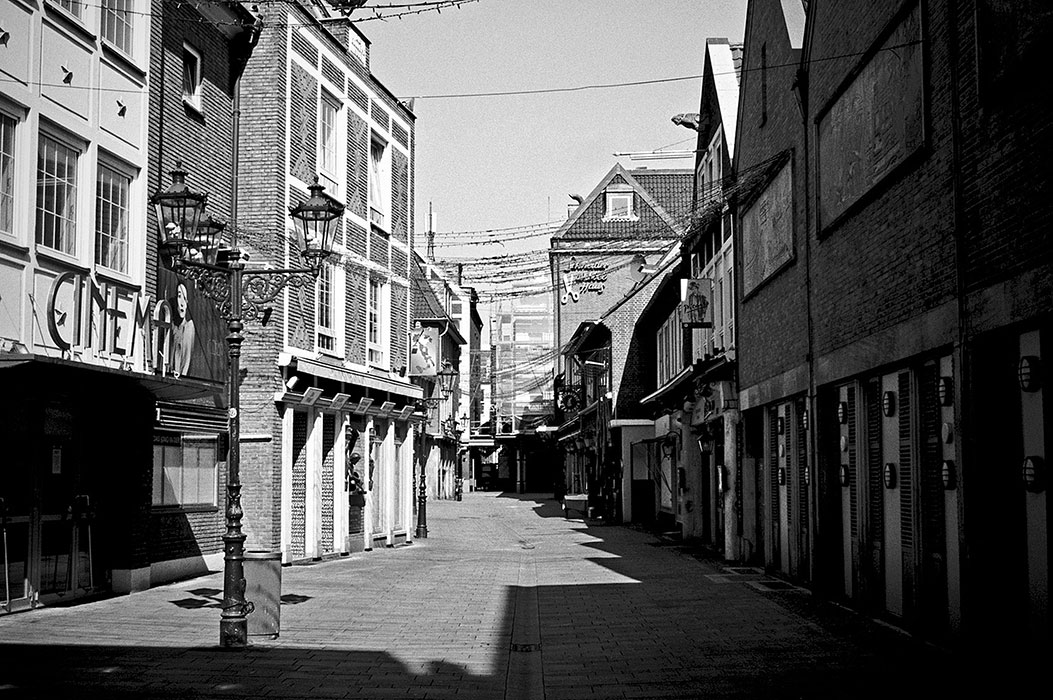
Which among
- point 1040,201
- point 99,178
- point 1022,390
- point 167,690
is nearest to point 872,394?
point 1022,390

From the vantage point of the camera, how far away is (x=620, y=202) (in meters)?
61.6

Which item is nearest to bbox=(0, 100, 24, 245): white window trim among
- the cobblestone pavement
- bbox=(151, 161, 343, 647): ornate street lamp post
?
bbox=(151, 161, 343, 647): ornate street lamp post

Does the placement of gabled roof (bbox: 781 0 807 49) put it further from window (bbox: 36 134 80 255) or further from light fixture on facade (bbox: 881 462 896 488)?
window (bbox: 36 134 80 255)

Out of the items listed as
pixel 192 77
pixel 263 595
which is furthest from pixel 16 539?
pixel 192 77

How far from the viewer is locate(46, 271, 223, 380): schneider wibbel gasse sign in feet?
47.1

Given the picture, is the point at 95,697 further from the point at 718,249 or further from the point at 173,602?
the point at 718,249

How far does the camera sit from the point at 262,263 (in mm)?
22125

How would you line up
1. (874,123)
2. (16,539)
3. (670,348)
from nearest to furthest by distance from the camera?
(874,123) → (16,539) → (670,348)

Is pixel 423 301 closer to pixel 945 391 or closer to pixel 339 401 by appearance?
pixel 339 401

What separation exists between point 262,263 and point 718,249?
9.88m

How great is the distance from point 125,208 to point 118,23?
8.34 ft

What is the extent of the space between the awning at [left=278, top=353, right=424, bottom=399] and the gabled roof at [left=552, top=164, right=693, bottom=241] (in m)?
31.2

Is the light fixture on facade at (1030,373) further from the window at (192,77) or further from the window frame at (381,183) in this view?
the window frame at (381,183)

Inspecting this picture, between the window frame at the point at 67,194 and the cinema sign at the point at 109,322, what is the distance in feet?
1.27
